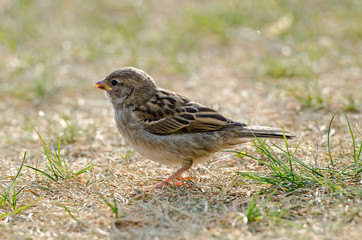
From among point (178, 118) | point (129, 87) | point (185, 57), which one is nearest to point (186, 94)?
point (185, 57)

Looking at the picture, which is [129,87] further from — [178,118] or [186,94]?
[186,94]

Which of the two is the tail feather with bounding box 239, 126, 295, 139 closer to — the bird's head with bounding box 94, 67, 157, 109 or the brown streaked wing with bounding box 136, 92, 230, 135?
the brown streaked wing with bounding box 136, 92, 230, 135

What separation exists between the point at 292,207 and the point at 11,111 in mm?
5075

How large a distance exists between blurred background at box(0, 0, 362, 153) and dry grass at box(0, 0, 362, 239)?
0.03m

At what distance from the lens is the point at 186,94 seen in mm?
7930

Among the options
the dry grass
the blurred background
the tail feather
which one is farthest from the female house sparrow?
the blurred background

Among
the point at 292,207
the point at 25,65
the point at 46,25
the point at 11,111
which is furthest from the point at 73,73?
the point at 292,207

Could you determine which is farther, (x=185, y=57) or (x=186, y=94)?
(x=185, y=57)

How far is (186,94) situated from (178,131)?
288 cm

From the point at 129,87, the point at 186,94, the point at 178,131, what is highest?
the point at 129,87

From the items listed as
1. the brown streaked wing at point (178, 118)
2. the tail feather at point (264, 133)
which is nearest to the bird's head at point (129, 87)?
the brown streaked wing at point (178, 118)

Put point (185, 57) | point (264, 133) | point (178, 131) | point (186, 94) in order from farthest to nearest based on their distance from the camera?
point (185, 57), point (186, 94), point (178, 131), point (264, 133)

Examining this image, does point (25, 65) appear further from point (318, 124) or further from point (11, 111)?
point (318, 124)

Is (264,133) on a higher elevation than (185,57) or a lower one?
lower
